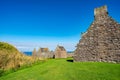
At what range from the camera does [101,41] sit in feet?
59.0

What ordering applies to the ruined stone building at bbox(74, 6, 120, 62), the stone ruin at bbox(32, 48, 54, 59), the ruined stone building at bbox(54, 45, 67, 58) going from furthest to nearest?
the stone ruin at bbox(32, 48, 54, 59)
the ruined stone building at bbox(54, 45, 67, 58)
the ruined stone building at bbox(74, 6, 120, 62)

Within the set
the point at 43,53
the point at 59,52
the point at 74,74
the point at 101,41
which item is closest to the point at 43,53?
the point at 43,53

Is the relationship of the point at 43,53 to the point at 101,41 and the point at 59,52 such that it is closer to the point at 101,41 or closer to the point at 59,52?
the point at 59,52

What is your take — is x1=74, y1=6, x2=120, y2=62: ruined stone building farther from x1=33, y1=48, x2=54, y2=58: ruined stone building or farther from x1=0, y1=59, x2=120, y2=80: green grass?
x1=33, y1=48, x2=54, y2=58: ruined stone building

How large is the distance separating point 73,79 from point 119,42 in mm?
10230

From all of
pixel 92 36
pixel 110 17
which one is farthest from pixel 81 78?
pixel 110 17

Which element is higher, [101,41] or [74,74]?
[101,41]

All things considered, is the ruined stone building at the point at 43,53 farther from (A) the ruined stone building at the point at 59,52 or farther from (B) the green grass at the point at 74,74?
(B) the green grass at the point at 74,74

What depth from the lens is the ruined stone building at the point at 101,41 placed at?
55.1ft

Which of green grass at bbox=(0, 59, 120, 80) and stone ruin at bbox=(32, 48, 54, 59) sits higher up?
stone ruin at bbox=(32, 48, 54, 59)

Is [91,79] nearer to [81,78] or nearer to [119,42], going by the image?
[81,78]

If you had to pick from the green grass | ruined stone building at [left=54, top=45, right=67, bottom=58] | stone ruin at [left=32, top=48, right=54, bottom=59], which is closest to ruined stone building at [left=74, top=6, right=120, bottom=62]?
the green grass

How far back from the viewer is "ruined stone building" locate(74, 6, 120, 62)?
16781 mm

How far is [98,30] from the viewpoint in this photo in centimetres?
1856
